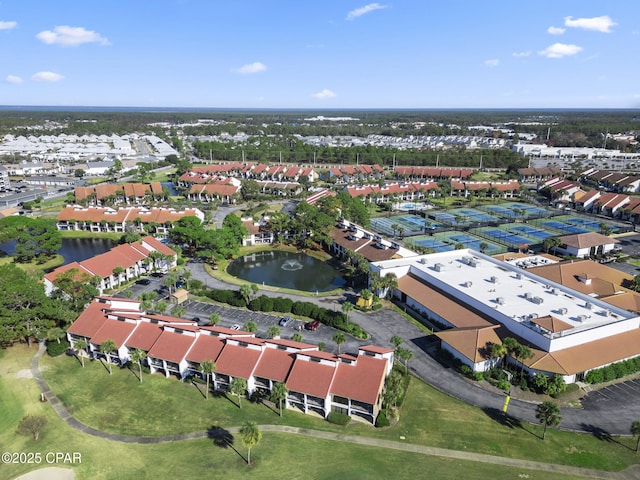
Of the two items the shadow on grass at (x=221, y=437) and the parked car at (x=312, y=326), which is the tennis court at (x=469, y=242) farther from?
the shadow on grass at (x=221, y=437)

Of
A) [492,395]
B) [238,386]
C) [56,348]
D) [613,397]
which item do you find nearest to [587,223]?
[613,397]

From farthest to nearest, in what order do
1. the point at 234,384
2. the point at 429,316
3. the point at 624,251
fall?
the point at 624,251 < the point at 429,316 < the point at 234,384

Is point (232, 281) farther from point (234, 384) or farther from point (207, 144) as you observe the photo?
point (207, 144)

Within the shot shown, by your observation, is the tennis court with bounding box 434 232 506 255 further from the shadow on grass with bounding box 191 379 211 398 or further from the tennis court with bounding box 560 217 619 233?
the shadow on grass with bounding box 191 379 211 398

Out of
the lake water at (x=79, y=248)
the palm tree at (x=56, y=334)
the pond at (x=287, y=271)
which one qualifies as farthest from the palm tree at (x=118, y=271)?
the lake water at (x=79, y=248)

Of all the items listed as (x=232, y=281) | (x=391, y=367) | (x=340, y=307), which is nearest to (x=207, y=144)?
(x=232, y=281)

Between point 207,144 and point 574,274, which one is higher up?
point 207,144

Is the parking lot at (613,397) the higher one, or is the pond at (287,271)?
the pond at (287,271)

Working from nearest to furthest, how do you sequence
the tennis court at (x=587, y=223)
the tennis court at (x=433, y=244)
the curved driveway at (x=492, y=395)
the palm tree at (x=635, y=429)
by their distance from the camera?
the palm tree at (x=635, y=429) → the curved driveway at (x=492, y=395) → the tennis court at (x=433, y=244) → the tennis court at (x=587, y=223)
